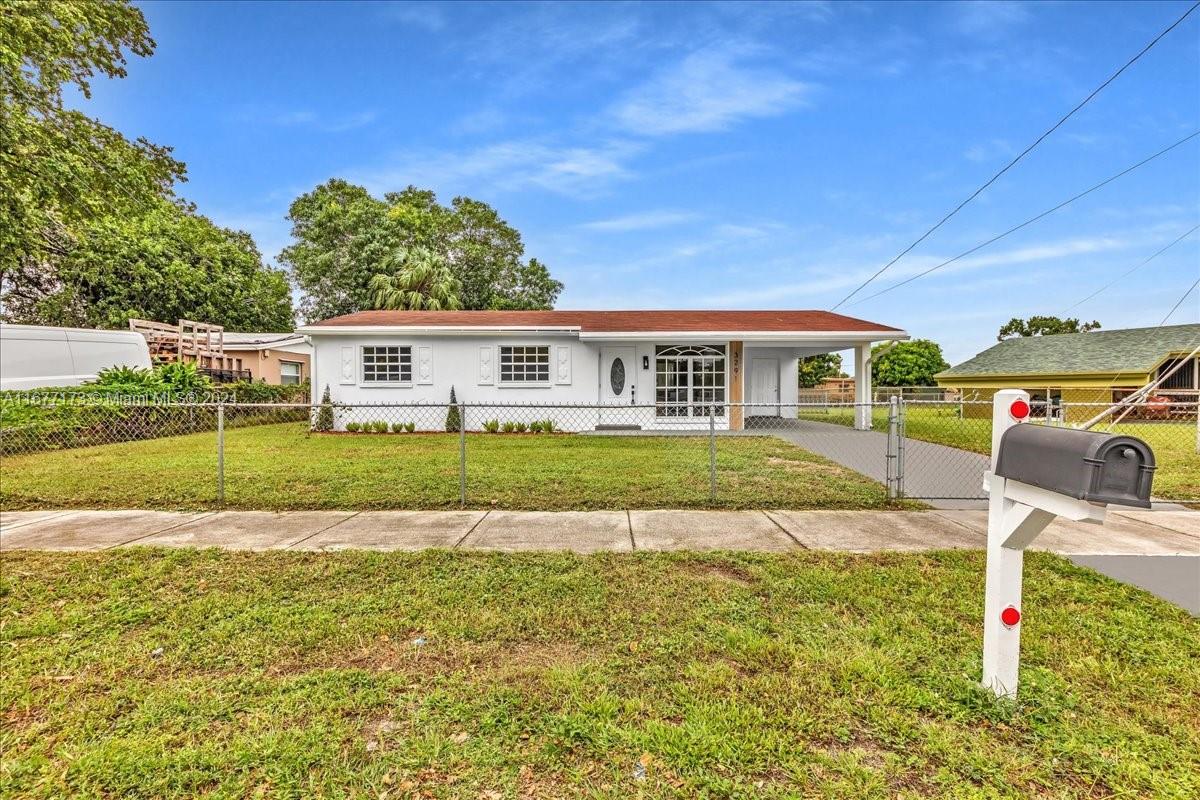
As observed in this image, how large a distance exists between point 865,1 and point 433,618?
545 inches

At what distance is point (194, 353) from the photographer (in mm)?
18922

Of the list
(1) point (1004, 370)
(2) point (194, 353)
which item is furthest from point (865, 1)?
(2) point (194, 353)

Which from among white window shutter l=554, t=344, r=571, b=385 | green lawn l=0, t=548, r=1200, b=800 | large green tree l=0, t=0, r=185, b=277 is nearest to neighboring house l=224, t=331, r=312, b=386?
large green tree l=0, t=0, r=185, b=277

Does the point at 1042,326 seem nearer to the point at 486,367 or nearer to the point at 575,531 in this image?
the point at 486,367

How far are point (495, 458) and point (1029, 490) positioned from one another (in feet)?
29.4

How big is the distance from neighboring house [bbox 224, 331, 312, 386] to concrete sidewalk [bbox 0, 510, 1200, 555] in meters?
20.0

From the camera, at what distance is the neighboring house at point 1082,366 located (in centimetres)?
2031

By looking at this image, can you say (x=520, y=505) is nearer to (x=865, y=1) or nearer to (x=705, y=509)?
(x=705, y=509)

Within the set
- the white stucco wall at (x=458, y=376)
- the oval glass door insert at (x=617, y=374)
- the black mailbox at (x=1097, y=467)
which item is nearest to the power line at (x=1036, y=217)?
the black mailbox at (x=1097, y=467)

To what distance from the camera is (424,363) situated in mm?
15203

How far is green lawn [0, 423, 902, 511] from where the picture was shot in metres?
6.67

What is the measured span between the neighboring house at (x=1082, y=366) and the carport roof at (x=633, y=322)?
9.29m

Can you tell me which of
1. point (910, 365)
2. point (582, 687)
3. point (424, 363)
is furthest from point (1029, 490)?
point (910, 365)

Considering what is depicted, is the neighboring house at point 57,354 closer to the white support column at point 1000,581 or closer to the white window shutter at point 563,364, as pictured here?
the white window shutter at point 563,364
